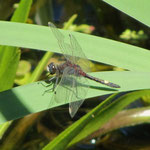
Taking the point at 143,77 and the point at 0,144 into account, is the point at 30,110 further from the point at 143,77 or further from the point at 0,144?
the point at 0,144

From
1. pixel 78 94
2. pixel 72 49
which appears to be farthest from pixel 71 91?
pixel 72 49

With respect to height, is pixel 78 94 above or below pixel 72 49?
below

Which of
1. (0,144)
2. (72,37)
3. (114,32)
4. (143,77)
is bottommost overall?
(0,144)

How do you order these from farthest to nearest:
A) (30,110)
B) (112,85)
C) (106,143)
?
(106,143)
(112,85)
(30,110)

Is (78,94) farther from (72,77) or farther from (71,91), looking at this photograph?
(72,77)

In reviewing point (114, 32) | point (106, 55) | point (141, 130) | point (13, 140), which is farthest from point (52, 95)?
point (114, 32)

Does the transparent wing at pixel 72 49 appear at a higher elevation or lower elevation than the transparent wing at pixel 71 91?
higher

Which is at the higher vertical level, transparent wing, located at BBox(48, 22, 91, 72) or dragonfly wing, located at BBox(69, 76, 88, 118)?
transparent wing, located at BBox(48, 22, 91, 72)

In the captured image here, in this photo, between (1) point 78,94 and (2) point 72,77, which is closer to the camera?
(1) point 78,94
